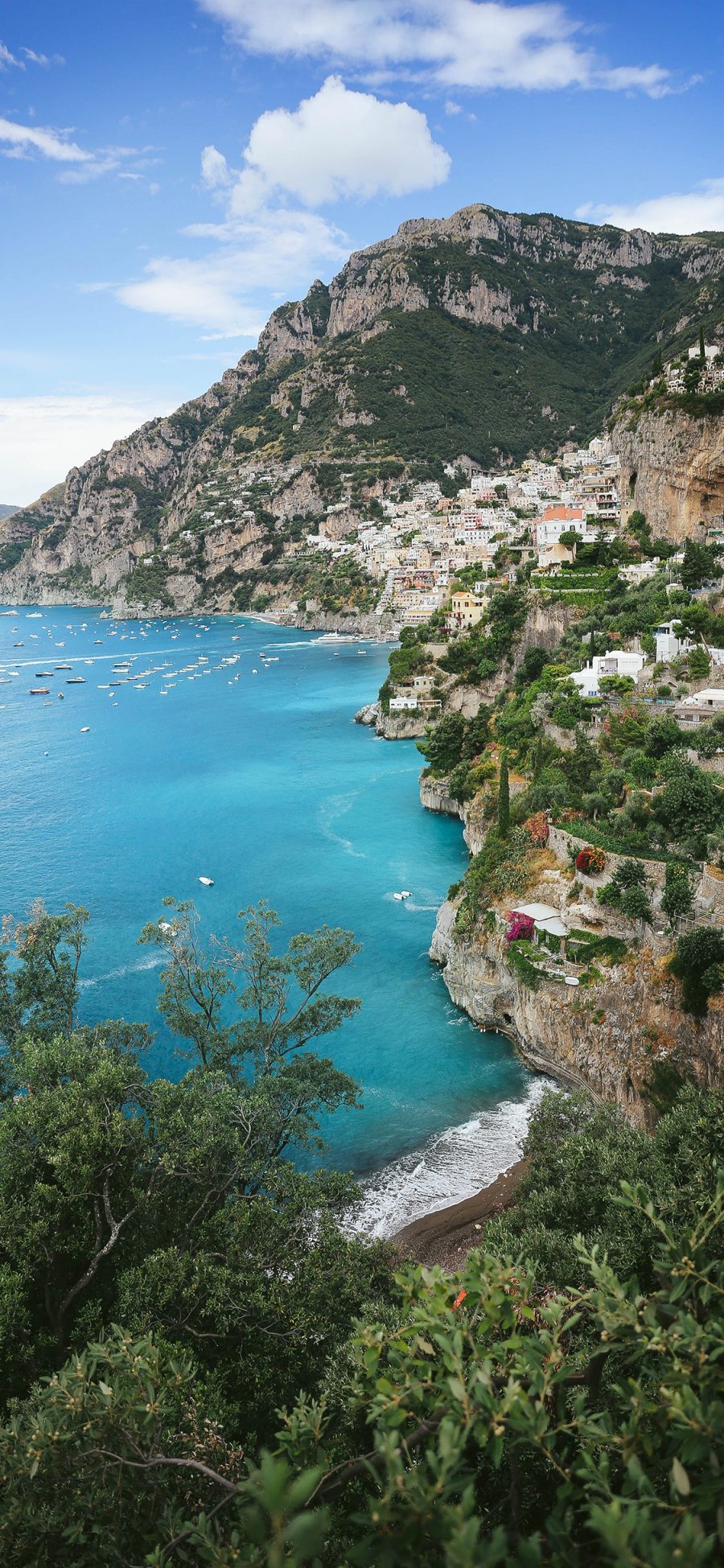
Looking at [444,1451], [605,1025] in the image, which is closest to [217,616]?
[605,1025]

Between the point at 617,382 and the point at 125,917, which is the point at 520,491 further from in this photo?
the point at 125,917

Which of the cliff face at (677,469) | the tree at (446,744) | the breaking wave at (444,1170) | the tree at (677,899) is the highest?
the cliff face at (677,469)

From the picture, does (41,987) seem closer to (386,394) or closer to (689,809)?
(689,809)

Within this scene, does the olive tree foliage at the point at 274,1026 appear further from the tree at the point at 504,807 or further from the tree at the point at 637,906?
the tree at the point at 504,807

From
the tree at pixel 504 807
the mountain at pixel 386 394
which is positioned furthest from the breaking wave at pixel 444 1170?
the mountain at pixel 386 394

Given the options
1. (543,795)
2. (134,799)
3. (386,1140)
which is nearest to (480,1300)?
(386,1140)

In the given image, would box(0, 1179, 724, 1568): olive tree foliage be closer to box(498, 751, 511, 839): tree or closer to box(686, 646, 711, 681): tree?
box(498, 751, 511, 839): tree
